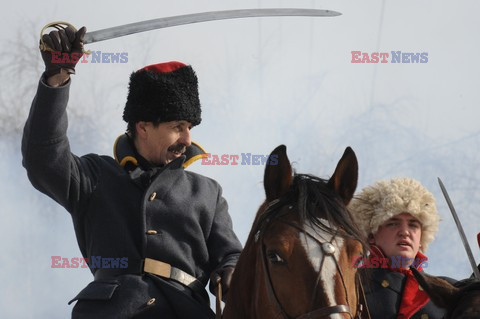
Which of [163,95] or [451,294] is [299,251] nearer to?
[451,294]

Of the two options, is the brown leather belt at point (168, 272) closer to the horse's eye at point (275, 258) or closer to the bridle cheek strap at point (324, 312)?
the horse's eye at point (275, 258)

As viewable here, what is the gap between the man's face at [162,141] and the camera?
620cm

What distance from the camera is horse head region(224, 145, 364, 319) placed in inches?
189

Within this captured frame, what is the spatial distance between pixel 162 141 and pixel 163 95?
1.11 feet

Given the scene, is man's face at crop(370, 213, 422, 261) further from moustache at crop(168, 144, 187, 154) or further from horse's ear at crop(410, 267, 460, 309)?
moustache at crop(168, 144, 187, 154)

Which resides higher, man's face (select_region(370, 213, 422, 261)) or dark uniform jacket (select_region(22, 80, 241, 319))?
dark uniform jacket (select_region(22, 80, 241, 319))

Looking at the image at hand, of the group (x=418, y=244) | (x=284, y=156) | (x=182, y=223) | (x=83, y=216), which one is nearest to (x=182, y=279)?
(x=182, y=223)

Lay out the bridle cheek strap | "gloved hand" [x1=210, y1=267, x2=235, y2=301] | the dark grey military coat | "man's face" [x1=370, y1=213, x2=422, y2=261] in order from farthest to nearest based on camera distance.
Answer: "man's face" [x1=370, y1=213, x2=422, y2=261] < the dark grey military coat < "gloved hand" [x1=210, y1=267, x2=235, y2=301] < the bridle cheek strap

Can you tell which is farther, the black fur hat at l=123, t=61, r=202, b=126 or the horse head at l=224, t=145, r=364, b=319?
the black fur hat at l=123, t=61, r=202, b=126

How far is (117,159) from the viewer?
6184 mm

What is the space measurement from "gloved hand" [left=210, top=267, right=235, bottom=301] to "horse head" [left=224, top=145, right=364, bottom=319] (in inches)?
15.2

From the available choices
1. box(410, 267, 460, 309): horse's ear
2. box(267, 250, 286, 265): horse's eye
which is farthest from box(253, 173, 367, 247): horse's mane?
box(410, 267, 460, 309): horse's ear

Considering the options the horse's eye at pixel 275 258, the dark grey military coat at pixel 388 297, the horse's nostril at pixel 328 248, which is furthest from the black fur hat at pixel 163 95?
the dark grey military coat at pixel 388 297

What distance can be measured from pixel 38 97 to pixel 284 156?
1502 mm
